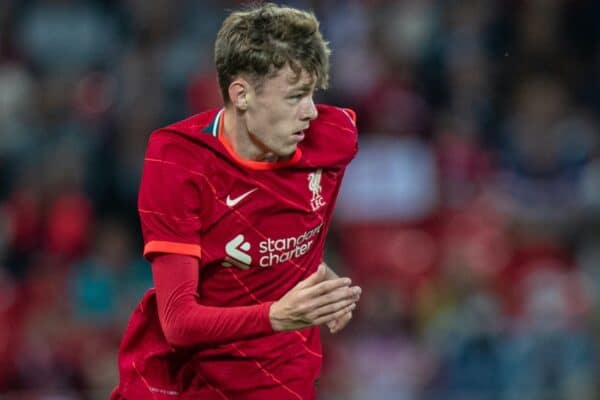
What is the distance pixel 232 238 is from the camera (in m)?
3.80

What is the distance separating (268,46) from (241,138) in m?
0.29

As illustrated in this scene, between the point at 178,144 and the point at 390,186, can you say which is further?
the point at 390,186

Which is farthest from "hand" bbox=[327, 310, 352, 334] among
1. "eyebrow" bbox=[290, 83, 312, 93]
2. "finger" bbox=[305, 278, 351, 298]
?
"eyebrow" bbox=[290, 83, 312, 93]

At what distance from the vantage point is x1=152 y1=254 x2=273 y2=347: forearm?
11.5 feet

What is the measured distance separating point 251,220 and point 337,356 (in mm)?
3882

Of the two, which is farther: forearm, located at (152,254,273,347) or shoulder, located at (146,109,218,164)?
shoulder, located at (146,109,218,164)

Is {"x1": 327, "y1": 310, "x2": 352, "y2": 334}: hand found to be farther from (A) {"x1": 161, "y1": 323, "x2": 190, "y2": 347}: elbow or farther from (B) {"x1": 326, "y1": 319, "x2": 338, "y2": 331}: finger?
(A) {"x1": 161, "y1": 323, "x2": 190, "y2": 347}: elbow

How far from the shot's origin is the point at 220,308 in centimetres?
359

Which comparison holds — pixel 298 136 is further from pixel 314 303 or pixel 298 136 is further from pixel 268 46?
pixel 314 303

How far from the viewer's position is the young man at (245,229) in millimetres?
3584

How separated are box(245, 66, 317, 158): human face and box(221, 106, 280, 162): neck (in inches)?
1.2

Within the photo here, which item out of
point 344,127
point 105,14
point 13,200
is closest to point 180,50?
point 105,14

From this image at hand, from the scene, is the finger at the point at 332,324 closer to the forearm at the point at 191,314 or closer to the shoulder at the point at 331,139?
the forearm at the point at 191,314

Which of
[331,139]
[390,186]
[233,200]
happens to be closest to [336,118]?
[331,139]
